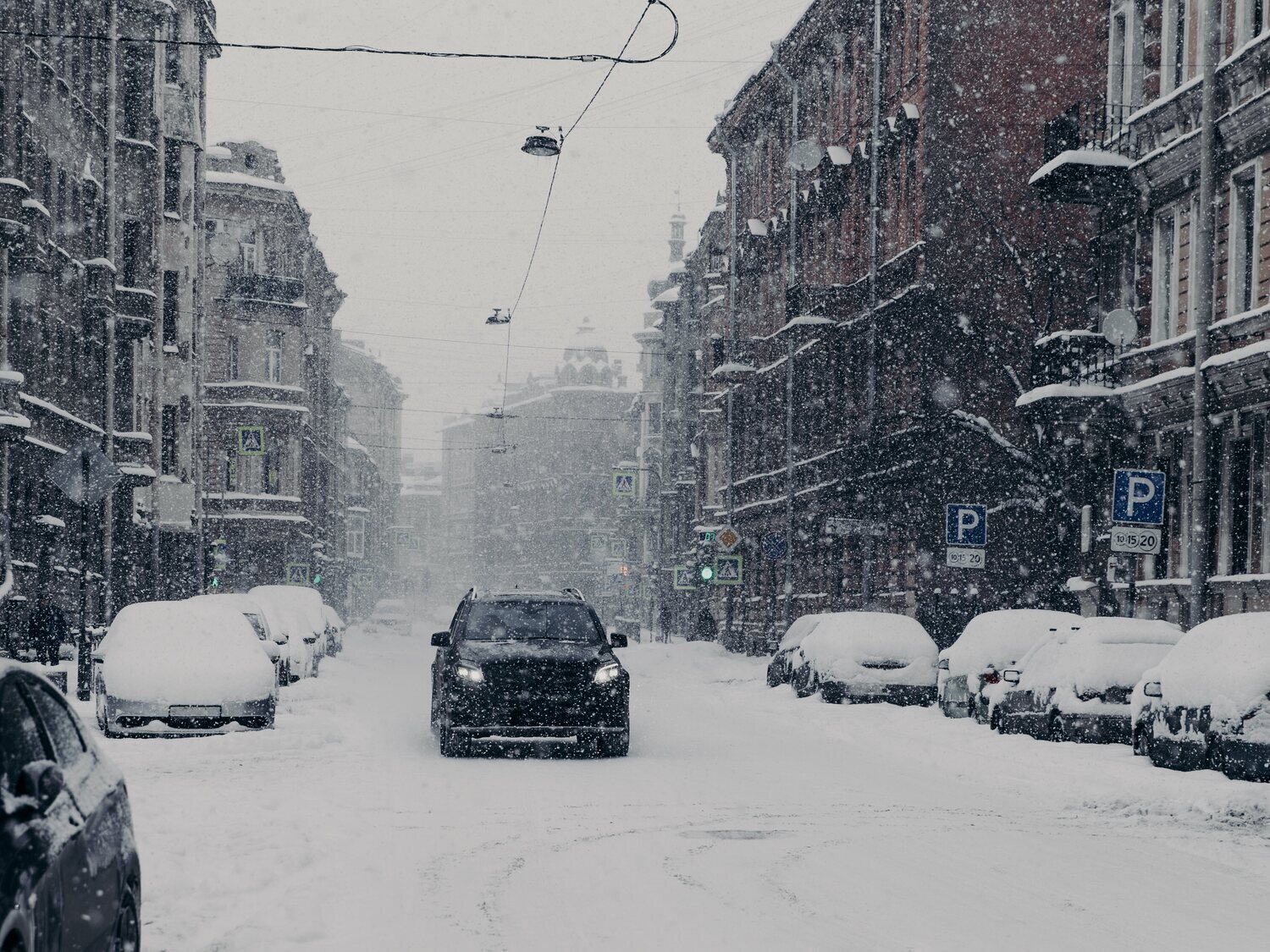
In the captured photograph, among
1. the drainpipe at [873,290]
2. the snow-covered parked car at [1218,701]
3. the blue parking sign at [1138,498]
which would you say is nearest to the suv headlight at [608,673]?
the snow-covered parked car at [1218,701]

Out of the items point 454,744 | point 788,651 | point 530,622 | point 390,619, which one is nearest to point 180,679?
point 454,744

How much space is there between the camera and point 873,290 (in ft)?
128

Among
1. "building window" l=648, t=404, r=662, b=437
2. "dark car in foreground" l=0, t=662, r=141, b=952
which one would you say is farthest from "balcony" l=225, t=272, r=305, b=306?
"dark car in foreground" l=0, t=662, r=141, b=952

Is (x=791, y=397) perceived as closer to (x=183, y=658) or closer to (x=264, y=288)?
(x=183, y=658)

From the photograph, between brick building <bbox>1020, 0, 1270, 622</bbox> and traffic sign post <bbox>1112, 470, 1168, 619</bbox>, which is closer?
traffic sign post <bbox>1112, 470, 1168, 619</bbox>

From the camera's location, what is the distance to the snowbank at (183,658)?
62.0 feet

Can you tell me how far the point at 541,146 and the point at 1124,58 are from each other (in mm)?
9822

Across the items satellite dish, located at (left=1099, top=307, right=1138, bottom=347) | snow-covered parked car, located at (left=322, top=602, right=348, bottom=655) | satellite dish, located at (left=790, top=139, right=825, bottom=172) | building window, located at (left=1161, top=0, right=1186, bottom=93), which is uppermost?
satellite dish, located at (left=790, top=139, right=825, bottom=172)

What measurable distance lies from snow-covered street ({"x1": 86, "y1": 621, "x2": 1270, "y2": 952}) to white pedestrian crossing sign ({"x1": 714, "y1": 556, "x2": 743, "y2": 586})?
2495 centimetres

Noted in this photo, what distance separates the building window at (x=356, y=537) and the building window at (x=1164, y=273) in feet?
276

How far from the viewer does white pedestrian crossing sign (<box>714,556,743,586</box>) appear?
4553cm

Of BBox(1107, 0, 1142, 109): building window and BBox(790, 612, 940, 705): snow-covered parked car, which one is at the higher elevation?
BBox(1107, 0, 1142, 109): building window

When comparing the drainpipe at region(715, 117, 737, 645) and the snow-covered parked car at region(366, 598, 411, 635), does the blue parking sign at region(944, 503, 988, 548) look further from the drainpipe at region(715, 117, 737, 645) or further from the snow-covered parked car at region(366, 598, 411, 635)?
the snow-covered parked car at region(366, 598, 411, 635)

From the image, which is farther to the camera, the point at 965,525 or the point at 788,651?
the point at 788,651
